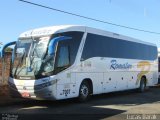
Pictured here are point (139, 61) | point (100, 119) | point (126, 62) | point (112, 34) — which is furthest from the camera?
point (139, 61)

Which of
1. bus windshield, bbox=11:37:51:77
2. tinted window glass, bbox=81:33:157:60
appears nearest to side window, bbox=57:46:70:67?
bus windshield, bbox=11:37:51:77

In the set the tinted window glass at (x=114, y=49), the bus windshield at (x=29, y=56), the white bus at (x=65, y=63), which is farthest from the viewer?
the tinted window glass at (x=114, y=49)

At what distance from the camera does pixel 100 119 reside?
13.1 metres

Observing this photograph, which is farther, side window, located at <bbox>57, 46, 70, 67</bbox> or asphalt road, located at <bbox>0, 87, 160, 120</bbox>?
side window, located at <bbox>57, 46, 70, 67</bbox>

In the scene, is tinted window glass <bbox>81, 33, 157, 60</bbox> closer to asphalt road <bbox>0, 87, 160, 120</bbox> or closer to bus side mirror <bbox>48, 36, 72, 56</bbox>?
bus side mirror <bbox>48, 36, 72, 56</bbox>

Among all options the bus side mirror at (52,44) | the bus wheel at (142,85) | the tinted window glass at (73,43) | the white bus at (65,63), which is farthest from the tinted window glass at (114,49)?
the bus side mirror at (52,44)

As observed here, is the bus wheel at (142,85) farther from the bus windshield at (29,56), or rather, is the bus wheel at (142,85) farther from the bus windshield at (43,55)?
the bus windshield at (29,56)

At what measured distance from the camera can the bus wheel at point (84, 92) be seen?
59.8 ft

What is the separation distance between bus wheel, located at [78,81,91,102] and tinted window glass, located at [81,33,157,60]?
1.27 m

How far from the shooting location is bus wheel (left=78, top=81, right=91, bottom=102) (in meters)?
18.2

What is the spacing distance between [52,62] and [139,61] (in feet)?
34.2

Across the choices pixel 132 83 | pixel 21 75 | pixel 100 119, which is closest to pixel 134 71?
pixel 132 83

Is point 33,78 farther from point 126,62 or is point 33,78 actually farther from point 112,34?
point 126,62

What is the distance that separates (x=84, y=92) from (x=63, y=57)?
8.05 feet
